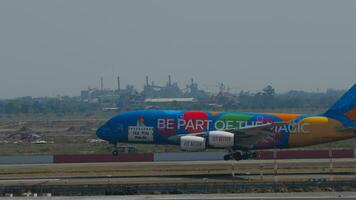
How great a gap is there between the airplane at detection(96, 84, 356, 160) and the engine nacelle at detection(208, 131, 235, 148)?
0.40m

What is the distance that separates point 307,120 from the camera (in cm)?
6400

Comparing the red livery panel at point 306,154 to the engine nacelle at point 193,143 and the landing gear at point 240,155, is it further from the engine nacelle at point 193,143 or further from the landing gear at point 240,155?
the engine nacelle at point 193,143

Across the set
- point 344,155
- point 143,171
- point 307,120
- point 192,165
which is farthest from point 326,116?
point 143,171

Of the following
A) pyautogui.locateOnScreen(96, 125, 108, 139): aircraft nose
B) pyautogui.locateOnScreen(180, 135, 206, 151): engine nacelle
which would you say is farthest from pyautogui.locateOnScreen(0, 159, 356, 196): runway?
pyautogui.locateOnScreen(96, 125, 108, 139): aircraft nose

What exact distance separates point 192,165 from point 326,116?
10.6 metres

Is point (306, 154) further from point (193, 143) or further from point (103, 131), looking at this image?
point (103, 131)

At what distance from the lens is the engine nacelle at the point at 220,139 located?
61688mm

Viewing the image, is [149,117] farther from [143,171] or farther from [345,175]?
[345,175]

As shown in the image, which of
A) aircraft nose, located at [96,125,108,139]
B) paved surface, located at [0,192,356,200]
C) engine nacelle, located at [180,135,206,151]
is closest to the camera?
paved surface, located at [0,192,356,200]

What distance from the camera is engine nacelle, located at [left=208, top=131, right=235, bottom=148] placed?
61.7 m

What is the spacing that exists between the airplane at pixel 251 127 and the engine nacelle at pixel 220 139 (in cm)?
40

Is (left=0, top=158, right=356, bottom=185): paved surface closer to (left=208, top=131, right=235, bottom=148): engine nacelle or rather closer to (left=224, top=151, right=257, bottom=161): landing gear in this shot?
(left=224, top=151, right=257, bottom=161): landing gear

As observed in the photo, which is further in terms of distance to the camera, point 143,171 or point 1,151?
point 1,151

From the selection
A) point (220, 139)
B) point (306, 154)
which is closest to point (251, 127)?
point (220, 139)
